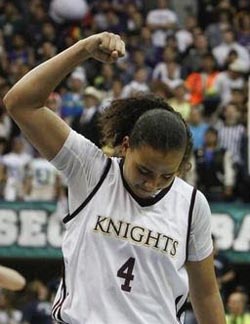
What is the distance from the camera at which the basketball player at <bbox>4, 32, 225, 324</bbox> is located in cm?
389

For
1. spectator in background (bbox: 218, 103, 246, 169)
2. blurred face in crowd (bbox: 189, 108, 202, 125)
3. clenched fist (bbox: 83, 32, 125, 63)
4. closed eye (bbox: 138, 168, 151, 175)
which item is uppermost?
clenched fist (bbox: 83, 32, 125, 63)

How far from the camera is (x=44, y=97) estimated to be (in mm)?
3906

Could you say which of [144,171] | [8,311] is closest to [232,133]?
[8,311]

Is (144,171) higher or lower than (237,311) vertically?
higher

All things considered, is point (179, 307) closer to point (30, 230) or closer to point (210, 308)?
point (210, 308)

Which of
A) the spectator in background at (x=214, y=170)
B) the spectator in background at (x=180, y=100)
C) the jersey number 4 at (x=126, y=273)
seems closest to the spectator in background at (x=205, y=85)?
the spectator in background at (x=180, y=100)

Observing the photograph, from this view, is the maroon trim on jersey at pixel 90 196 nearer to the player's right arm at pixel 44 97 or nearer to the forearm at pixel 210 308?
the player's right arm at pixel 44 97

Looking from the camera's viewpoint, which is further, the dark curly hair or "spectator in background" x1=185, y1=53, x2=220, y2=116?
"spectator in background" x1=185, y1=53, x2=220, y2=116

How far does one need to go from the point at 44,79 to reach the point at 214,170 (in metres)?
10.3

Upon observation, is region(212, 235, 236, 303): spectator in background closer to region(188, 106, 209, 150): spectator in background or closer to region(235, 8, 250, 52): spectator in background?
region(188, 106, 209, 150): spectator in background

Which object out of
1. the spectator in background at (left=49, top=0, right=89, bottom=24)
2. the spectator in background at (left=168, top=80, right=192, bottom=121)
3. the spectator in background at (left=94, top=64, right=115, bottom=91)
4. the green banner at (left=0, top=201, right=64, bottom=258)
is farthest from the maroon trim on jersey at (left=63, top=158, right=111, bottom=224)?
the spectator in background at (left=49, top=0, right=89, bottom=24)

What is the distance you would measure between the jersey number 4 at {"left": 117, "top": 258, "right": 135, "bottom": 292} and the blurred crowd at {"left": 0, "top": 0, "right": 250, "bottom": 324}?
7569mm

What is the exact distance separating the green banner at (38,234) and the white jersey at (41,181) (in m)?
0.37

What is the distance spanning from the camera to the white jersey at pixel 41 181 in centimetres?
1467
